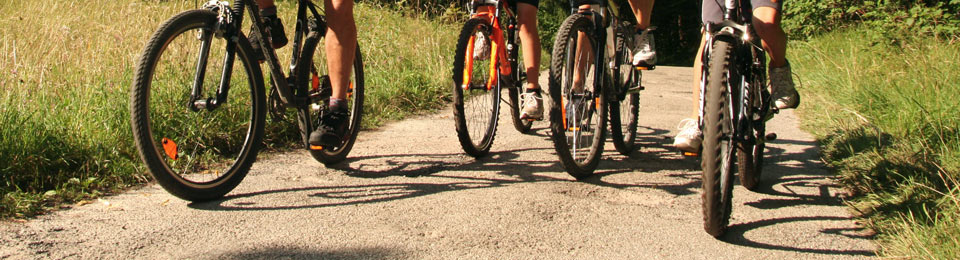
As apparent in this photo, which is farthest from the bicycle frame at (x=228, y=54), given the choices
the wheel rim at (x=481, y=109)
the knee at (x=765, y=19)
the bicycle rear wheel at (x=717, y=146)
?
the knee at (x=765, y=19)

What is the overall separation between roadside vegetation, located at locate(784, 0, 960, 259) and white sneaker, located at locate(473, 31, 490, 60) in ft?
5.83

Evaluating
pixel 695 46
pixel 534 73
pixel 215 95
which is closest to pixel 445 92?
pixel 534 73

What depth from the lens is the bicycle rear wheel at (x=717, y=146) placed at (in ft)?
9.93

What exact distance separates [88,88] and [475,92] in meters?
1.98

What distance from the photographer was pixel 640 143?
5406 mm

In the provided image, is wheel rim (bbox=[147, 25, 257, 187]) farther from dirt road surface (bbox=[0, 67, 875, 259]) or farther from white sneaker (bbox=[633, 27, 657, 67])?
white sneaker (bbox=[633, 27, 657, 67])

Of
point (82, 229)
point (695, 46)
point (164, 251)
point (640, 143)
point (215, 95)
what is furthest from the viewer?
point (695, 46)

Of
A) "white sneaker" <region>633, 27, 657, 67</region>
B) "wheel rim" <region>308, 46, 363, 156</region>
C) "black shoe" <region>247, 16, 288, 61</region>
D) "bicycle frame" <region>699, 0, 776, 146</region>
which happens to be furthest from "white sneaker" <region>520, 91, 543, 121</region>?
"black shoe" <region>247, 16, 288, 61</region>

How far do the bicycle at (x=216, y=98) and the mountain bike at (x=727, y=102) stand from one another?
5.23 ft

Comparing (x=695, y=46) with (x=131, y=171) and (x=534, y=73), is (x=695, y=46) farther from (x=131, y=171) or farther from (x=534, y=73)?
(x=131, y=171)

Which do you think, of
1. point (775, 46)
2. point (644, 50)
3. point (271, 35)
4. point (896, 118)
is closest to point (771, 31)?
point (775, 46)

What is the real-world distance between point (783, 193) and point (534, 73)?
130cm

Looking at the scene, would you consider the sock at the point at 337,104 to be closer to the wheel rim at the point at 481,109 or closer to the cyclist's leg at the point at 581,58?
the wheel rim at the point at 481,109

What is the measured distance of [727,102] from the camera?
3.08 meters
